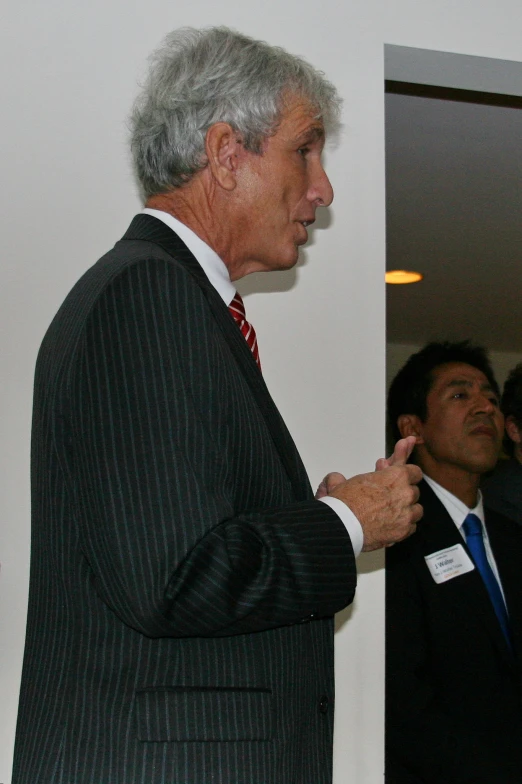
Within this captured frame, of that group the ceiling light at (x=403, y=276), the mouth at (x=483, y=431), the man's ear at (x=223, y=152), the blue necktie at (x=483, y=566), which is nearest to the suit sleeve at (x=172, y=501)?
the man's ear at (x=223, y=152)

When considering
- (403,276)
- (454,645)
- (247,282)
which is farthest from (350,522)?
(403,276)

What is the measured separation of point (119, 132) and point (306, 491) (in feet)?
3.60

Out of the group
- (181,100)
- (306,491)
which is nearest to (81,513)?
(306,491)

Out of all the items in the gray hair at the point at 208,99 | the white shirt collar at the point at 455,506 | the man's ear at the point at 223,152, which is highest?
the gray hair at the point at 208,99

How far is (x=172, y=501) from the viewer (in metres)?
1.01

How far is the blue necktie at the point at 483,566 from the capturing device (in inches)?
89.0

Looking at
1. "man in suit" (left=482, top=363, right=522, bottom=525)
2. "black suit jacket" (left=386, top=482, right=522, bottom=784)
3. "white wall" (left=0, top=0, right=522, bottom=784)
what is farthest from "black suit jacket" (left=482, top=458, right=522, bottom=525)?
"white wall" (left=0, top=0, right=522, bottom=784)

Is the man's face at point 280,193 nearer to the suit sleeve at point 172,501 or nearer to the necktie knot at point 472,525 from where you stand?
the suit sleeve at point 172,501

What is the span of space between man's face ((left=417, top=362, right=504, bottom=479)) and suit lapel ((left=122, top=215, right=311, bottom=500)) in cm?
146

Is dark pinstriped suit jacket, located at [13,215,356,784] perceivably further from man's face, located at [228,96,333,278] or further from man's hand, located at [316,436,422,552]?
man's face, located at [228,96,333,278]

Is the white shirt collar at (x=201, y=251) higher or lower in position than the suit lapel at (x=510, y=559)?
higher

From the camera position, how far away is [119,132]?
6.64ft

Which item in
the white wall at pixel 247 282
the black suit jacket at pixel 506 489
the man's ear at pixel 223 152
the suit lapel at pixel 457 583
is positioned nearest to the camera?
the man's ear at pixel 223 152

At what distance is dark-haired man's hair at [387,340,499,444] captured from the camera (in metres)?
2.78
